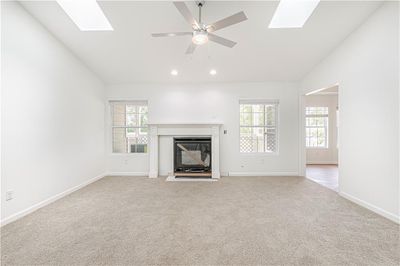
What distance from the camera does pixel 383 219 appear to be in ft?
7.75

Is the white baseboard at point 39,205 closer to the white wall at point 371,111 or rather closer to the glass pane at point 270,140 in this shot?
the glass pane at point 270,140

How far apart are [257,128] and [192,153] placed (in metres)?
1.95

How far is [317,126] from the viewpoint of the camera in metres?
6.62

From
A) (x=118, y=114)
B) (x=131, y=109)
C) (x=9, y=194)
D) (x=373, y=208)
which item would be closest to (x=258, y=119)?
(x=373, y=208)

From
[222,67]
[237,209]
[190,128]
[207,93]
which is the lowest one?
[237,209]

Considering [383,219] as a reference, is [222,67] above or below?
above

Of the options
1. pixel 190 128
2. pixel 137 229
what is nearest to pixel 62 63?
pixel 190 128

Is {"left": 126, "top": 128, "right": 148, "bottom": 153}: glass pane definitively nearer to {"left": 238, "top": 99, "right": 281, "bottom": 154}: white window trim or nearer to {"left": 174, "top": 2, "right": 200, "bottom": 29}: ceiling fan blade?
{"left": 238, "top": 99, "right": 281, "bottom": 154}: white window trim

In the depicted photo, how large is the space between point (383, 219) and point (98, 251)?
11.4ft

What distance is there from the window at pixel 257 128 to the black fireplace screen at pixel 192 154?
3.43 ft

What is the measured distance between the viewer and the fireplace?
4.66 meters

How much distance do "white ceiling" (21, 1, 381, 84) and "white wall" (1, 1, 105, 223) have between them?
35cm

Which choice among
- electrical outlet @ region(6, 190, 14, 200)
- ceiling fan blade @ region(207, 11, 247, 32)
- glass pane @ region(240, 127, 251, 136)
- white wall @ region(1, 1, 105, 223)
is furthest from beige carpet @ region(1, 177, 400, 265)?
ceiling fan blade @ region(207, 11, 247, 32)

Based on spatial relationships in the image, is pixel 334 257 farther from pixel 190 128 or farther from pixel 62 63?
pixel 62 63
